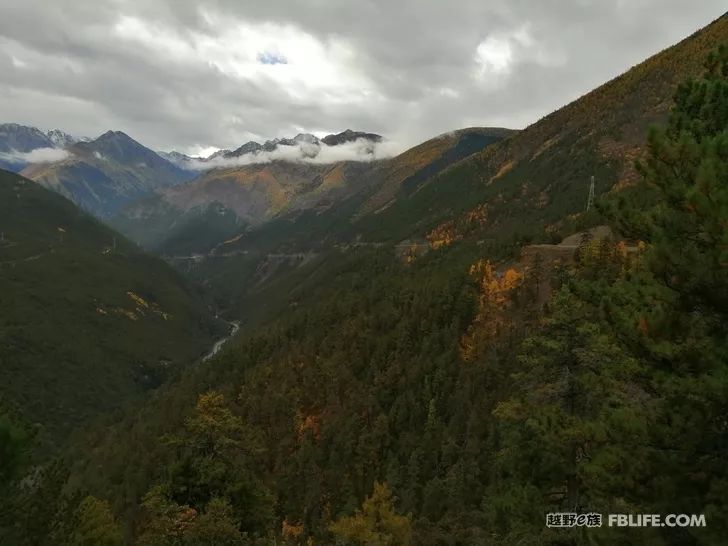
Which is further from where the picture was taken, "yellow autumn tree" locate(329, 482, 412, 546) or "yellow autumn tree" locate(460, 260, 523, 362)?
"yellow autumn tree" locate(460, 260, 523, 362)

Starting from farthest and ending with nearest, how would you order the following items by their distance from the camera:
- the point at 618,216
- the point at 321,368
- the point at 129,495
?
the point at 321,368, the point at 129,495, the point at 618,216

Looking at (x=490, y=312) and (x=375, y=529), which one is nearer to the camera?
(x=375, y=529)

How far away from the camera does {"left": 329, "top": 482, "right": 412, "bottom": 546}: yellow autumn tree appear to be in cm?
5138

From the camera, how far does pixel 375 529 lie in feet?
183

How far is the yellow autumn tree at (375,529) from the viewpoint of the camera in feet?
169

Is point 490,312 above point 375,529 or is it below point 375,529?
above

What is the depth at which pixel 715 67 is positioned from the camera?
18.0 metres

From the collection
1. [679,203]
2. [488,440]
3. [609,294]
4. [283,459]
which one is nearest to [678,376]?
[609,294]

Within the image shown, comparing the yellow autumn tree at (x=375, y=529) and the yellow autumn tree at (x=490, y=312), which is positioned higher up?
the yellow autumn tree at (x=490, y=312)

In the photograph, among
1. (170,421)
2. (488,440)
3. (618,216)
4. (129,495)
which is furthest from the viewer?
(170,421)

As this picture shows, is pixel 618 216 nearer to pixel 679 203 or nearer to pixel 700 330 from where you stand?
pixel 679 203

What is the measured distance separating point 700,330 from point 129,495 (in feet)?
374

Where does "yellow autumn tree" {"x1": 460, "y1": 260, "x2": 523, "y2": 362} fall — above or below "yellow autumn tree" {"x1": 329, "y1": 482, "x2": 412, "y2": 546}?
above

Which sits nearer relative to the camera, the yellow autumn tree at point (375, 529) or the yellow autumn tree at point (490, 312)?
the yellow autumn tree at point (375, 529)
